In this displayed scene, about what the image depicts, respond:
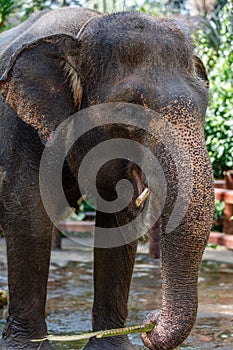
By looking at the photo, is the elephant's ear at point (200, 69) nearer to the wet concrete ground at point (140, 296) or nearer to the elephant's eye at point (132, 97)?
the elephant's eye at point (132, 97)

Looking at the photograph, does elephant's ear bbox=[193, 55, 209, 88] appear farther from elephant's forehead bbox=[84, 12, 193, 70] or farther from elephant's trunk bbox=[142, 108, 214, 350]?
elephant's trunk bbox=[142, 108, 214, 350]

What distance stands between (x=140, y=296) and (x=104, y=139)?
311 centimetres

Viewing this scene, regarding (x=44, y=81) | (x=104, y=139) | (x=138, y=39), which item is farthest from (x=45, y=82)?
(x=138, y=39)

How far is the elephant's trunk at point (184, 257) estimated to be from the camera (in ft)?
11.9

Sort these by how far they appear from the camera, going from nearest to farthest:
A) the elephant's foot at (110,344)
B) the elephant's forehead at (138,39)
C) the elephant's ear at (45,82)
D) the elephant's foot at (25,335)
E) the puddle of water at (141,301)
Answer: the elephant's forehead at (138,39)
the elephant's ear at (45,82)
the elephant's foot at (25,335)
the elephant's foot at (110,344)
the puddle of water at (141,301)

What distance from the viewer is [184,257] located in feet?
12.0

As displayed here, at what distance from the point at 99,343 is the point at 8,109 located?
148cm

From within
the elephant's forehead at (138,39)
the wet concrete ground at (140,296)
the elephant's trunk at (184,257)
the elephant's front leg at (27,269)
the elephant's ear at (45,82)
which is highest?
the elephant's forehead at (138,39)

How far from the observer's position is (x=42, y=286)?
480cm

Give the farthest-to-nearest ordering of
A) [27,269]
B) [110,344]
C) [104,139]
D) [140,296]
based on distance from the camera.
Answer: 1. [140,296]
2. [110,344]
3. [27,269]
4. [104,139]

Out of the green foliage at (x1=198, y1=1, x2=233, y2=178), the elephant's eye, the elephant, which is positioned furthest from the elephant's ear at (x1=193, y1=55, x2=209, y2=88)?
the green foliage at (x1=198, y1=1, x2=233, y2=178)

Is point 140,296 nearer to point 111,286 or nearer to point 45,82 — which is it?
point 111,286

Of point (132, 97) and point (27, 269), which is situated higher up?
point (132, 97)

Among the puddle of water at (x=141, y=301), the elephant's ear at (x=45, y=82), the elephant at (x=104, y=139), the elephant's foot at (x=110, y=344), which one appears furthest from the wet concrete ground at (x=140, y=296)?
the elephant's ear at (x=45, y=82)
